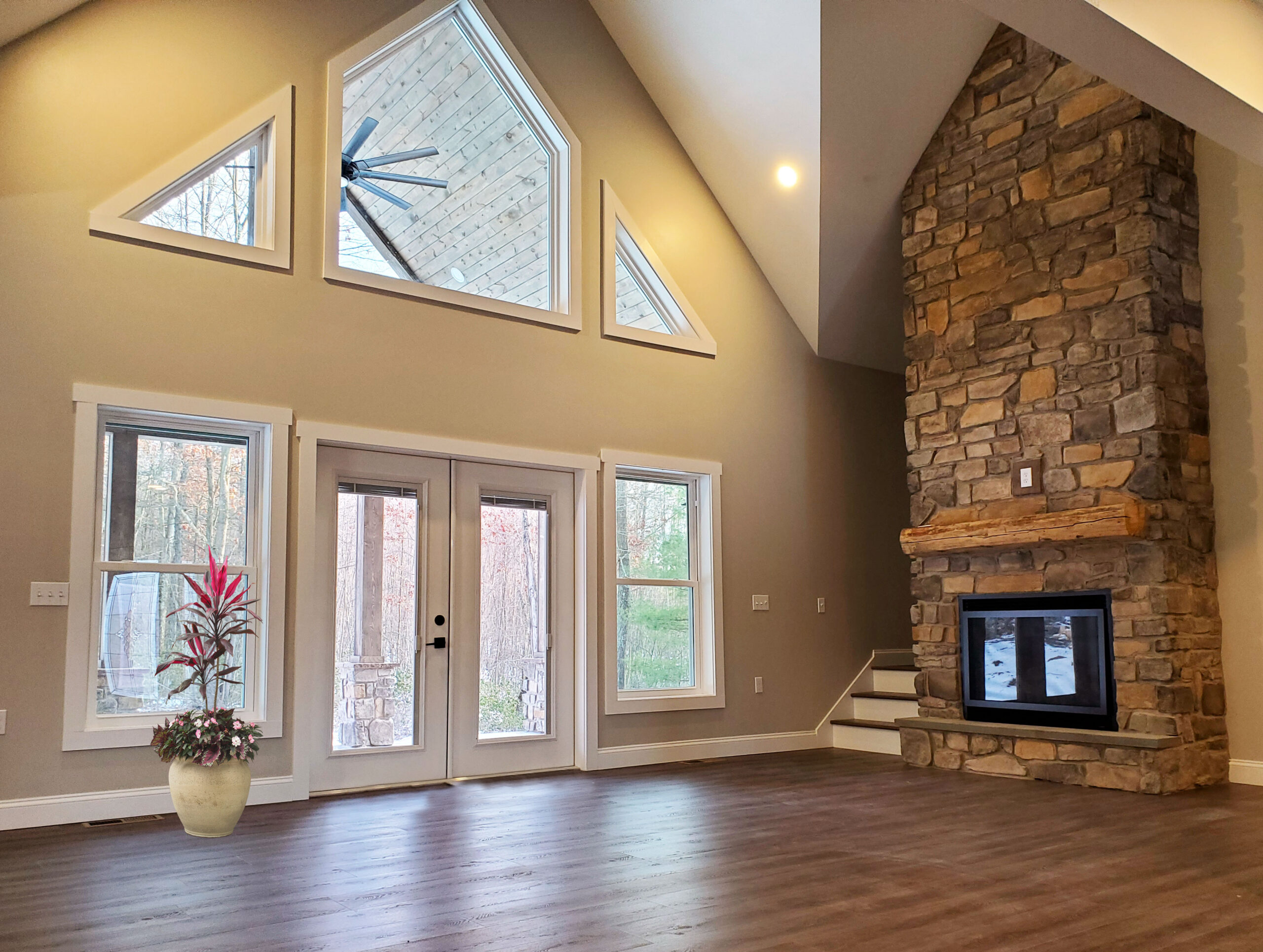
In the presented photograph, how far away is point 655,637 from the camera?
698 centimetres

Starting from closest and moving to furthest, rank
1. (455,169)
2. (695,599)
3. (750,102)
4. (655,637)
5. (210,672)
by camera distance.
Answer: (210,672) → (455,169) → (750,102) → (655,637) → (695,599)

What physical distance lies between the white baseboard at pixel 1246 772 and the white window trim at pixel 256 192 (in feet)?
19.4

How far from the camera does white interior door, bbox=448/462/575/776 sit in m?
6.15

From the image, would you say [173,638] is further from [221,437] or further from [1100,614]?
[1100,614]

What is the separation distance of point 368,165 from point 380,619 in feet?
8.57

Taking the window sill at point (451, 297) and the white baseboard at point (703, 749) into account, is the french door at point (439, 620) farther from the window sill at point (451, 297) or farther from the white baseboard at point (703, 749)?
the window sill at point (451, 297)

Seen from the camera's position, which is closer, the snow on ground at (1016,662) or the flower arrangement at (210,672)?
the flower arrangement at (210,672)

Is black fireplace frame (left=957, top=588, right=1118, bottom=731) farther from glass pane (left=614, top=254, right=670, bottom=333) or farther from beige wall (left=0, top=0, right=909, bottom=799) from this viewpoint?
glass pane (left=614, top=254, right=670, bottom=333)

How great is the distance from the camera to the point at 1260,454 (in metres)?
5.83

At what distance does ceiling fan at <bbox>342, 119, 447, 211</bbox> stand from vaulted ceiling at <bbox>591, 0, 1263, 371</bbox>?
6.40 feet

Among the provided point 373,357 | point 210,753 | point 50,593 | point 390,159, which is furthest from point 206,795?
point 390,159

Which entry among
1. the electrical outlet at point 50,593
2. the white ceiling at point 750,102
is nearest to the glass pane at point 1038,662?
the white ceiling at point 750,102

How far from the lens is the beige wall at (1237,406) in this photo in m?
5.75

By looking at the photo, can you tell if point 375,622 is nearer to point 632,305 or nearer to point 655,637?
point 655,637
